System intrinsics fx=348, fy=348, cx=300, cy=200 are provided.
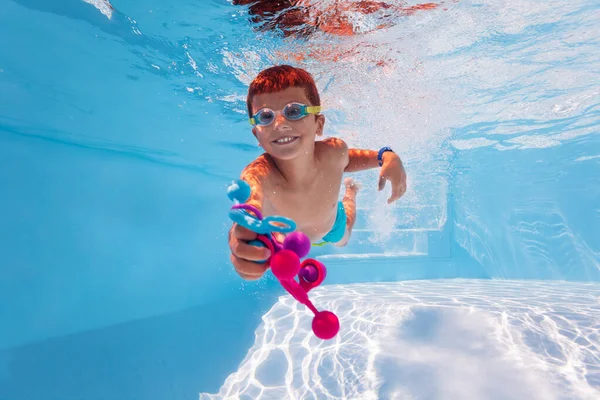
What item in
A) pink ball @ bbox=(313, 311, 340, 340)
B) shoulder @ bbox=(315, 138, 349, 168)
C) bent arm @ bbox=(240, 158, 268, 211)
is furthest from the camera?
shoulder @ bbox=(315, 138, 349, 168)

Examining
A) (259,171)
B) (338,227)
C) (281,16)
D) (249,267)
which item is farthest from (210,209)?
(249,267)

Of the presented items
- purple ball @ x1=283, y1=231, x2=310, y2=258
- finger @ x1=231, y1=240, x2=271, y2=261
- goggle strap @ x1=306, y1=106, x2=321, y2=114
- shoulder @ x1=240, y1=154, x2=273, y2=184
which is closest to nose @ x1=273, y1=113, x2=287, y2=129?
goggle strap @ x1=306, y1=106, x2=321, y2=114

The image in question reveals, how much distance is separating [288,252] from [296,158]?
1.84m

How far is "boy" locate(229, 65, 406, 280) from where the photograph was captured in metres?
2.87

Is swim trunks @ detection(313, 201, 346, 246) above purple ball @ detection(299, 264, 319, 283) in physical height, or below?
below

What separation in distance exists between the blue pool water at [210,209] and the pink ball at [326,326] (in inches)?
125

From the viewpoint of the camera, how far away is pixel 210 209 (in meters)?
14.4

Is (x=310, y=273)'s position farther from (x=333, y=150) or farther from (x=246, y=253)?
(x=333, y=150)

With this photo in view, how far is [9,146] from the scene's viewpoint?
762 centimetres

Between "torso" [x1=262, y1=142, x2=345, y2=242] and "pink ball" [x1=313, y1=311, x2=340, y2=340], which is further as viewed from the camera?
"torso" [x1=262, y1=142, x2=345, y2=242]

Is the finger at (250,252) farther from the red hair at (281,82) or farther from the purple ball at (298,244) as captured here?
the red hair at (281,82)

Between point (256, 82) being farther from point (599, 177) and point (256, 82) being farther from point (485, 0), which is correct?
point (599, 177)

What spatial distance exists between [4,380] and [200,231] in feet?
27.5

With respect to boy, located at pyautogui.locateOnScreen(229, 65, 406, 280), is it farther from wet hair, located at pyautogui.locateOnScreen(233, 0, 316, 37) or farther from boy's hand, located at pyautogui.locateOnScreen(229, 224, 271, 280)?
wet hair, located at pyautogui.locateOnScreen(233, 0, 316, 37)
